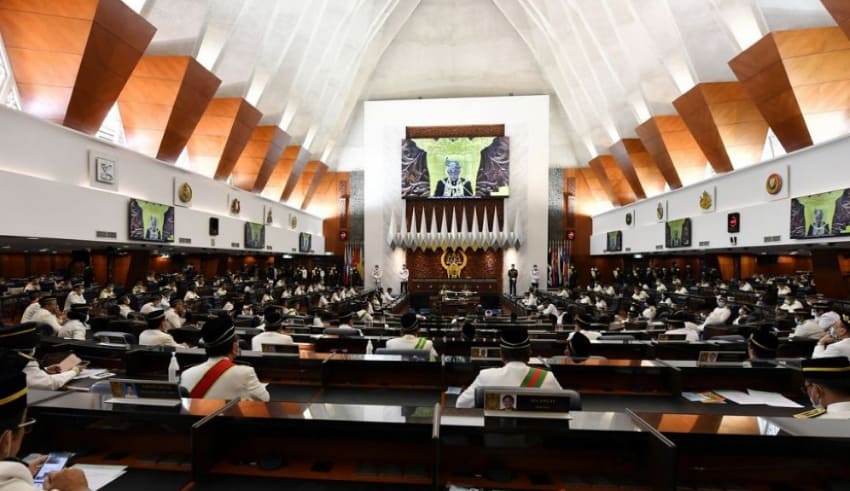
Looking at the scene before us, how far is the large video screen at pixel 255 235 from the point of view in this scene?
57.4 feet

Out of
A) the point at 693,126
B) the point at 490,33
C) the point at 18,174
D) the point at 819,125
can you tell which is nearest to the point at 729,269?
the point at 693,126

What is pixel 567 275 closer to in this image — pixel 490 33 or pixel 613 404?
pixel 490 33

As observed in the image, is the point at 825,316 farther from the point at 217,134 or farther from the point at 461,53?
the point at 461,53

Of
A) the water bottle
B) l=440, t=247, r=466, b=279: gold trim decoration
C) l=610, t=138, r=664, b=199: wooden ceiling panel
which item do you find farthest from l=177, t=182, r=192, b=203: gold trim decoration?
l=610, t=138, r=664, b=199: wooden ceiling panel

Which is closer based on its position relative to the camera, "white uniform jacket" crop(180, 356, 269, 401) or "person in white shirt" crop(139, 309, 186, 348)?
"white uniform jacket" crop(180, 356, 269, 401)

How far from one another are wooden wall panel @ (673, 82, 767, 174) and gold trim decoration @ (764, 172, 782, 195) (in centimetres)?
195

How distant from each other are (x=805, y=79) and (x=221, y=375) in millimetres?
13436

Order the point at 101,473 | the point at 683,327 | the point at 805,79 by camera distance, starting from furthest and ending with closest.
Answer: the point at 805,79 → the point at 683,327 → the point at 101,473

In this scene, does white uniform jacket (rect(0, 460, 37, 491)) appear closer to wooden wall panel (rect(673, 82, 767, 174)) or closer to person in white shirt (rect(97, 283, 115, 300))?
person in white shirt (rect(97, 283, 115, 300))

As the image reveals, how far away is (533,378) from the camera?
309cm

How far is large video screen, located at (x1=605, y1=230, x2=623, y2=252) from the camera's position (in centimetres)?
2159

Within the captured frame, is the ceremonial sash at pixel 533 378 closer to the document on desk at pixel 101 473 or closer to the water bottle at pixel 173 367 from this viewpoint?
the document on desk at pixel 101 473

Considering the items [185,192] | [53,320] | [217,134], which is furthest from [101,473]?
[217,134]

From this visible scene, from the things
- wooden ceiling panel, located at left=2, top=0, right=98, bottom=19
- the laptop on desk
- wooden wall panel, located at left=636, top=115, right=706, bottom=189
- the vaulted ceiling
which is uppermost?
the vaulted ceiling
